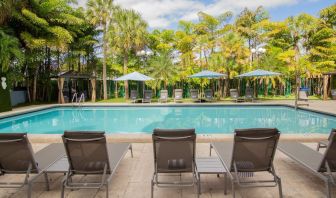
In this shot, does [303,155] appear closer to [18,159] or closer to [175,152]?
[175,152]

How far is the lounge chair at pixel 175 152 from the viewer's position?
2980 mm

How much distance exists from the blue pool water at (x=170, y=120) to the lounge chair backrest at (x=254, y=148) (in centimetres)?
583

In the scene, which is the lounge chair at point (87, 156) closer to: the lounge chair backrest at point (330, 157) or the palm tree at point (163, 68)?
the lounge chair backrest at point (330, 157)

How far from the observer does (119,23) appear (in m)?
18.8

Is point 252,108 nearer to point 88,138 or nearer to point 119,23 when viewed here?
point 119,23

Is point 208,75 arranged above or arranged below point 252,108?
above

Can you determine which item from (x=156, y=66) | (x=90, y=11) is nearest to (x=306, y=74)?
(x=156, y=66)

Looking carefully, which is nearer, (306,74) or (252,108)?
(252,108)

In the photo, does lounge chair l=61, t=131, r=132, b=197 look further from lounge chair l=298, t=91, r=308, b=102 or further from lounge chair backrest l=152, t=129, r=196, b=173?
lounge chair l=298, t=91, r=308, b=102

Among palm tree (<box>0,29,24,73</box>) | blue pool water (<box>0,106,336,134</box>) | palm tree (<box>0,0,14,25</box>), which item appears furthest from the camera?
palm tree (<box>0,0,14,25</box>)

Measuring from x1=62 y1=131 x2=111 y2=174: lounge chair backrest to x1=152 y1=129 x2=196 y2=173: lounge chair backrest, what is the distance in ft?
2.04

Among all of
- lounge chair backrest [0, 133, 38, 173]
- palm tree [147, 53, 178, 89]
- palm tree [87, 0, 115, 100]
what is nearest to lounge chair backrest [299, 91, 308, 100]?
palm tree [147, 53, 178, 89]

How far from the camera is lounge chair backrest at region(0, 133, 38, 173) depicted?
2.91 m

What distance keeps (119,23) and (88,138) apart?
17.3 m
